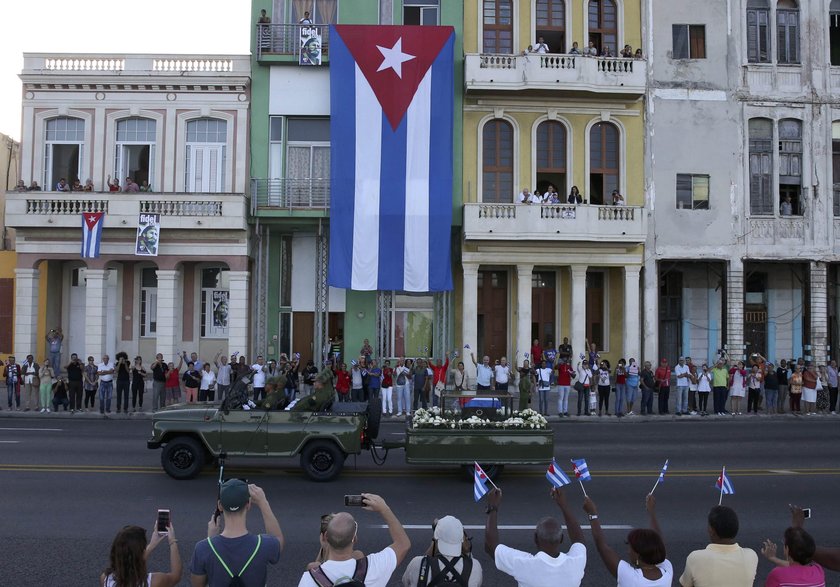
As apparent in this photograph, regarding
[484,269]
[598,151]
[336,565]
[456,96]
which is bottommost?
[336,565]

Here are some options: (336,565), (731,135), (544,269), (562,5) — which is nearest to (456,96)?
(562,5)


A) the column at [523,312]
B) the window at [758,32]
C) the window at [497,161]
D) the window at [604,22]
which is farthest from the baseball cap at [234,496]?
the window at [758,32]

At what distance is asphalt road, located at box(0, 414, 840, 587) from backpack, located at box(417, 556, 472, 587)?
3764mm

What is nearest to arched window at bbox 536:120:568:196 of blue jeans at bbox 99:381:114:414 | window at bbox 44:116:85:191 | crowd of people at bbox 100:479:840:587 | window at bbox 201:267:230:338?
window at bbox 201:267:230:338

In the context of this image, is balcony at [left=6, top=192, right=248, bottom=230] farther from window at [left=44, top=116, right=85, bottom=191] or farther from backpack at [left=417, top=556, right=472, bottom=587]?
backpack at [left=417, top=556, right=472, bottom=587]

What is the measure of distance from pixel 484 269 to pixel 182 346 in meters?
11.9

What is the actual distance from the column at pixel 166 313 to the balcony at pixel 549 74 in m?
12.9

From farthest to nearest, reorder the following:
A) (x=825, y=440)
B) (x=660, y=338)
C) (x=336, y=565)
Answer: (x=660, y=338), (x=825, y=440), (x=336, y=565)

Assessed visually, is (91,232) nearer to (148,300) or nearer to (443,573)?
(148,300)

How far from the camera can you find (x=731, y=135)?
3000 centimetres

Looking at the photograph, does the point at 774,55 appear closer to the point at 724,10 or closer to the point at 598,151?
the point at 724,10

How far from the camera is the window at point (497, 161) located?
29.6 metres

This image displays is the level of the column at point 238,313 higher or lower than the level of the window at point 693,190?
lower

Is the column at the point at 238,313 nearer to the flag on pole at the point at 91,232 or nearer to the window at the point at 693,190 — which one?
the flag on pole at the point at 91,232
